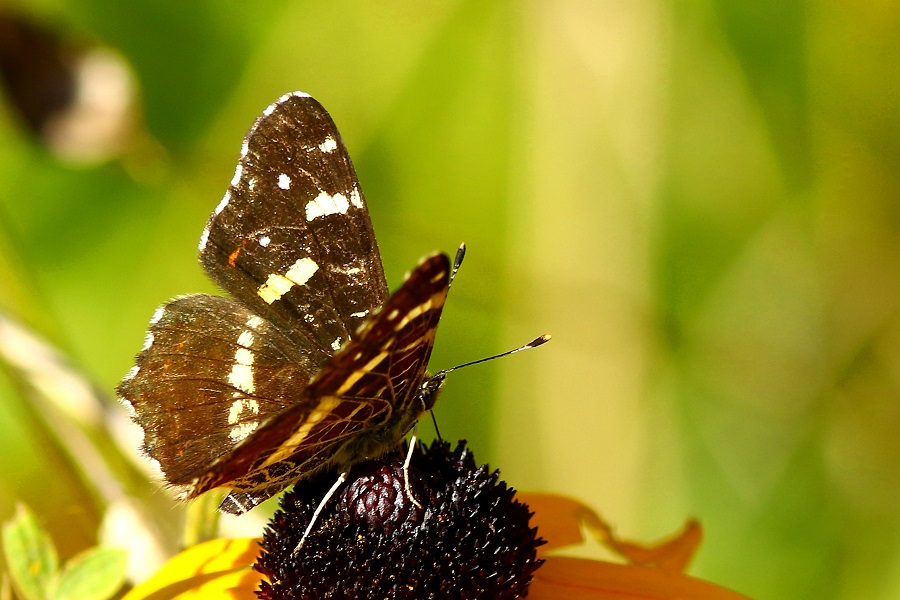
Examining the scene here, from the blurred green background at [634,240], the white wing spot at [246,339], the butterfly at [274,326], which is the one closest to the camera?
the butterfly at [274,326]

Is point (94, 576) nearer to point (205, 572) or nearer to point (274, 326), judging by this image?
point (205, 572)

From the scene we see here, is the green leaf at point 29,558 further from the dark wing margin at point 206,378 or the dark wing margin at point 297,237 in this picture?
the dark wing margin at point 297,237

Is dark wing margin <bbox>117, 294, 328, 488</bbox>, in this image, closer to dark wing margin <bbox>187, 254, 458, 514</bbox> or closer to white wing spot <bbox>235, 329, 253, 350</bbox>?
white wing spot <bbox>235, 329, 253, 350</bbox>

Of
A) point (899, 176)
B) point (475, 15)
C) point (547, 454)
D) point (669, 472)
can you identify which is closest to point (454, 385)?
point (547, 454)

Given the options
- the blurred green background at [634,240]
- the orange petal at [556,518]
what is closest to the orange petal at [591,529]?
the orange petal at [556,518]

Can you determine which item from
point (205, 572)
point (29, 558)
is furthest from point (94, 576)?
point (205, 572)

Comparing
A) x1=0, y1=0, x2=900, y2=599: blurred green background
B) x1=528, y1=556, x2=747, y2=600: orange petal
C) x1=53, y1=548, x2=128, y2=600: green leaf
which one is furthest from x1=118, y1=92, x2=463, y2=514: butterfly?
x1=0, y1=0, x2=900, y2=599: blurred green background
